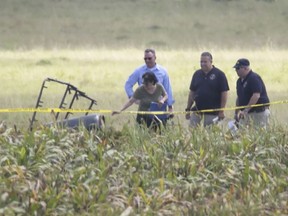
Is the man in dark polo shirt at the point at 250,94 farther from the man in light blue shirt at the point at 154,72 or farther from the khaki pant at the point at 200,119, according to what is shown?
the man in light blue shirt at the point at 154,72

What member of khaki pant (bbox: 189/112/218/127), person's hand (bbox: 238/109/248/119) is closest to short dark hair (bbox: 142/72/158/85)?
khaki pant (bbox: 189/112/218/127)

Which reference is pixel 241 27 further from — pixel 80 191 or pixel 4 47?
pixel 80 191

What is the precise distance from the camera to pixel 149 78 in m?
15.4

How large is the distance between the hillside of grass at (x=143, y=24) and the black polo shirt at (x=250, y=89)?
97.5 ft

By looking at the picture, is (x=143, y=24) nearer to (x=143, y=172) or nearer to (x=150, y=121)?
(x=150, y=121)

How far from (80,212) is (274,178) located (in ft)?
7.05

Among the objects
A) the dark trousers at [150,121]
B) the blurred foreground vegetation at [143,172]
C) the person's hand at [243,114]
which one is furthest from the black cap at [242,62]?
the blurred foreground vegetation at [143,172]

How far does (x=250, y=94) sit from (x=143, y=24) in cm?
3954

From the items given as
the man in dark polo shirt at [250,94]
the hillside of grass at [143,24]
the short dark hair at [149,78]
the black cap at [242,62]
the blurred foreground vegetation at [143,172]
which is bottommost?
the blurred foreground vegetation at [143,172]

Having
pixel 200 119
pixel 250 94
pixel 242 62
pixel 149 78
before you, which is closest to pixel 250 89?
pixel 250 94

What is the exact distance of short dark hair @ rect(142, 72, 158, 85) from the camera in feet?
50.4

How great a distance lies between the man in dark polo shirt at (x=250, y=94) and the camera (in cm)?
Result: 1547

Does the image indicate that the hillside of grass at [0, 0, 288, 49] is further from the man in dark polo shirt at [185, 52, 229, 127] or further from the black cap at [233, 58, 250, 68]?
the black cap at [233, 58, 250, 68]

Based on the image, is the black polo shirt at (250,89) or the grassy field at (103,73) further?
the grassy field at (103,73)
